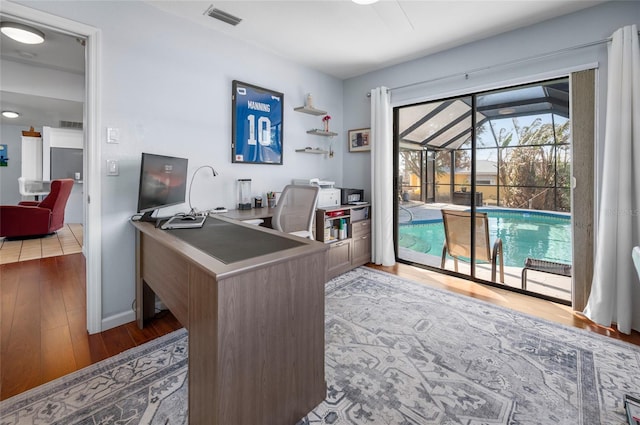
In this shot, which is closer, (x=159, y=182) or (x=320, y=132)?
(x=159, y=182)

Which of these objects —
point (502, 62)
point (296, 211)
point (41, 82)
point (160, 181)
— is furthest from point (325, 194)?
point (41, 82)

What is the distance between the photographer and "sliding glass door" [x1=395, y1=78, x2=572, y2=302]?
3100mm

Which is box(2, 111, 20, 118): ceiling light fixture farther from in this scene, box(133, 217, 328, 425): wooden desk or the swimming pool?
the swimming pool

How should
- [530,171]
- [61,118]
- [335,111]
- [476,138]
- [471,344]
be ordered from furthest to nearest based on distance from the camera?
[61,118] → [335,111] → [530,171] → [476,138] → [471,344]

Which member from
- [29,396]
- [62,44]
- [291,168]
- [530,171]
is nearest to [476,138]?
[530,171]

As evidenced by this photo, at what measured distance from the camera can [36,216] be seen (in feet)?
15.9

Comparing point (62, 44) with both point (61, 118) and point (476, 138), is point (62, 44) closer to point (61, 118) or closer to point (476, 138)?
point (61, 118)

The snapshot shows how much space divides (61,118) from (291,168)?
5145mm

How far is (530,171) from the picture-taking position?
3.34 m

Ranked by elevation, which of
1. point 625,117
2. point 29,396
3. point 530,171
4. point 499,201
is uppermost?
point 625,117

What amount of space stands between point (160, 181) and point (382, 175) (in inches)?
100

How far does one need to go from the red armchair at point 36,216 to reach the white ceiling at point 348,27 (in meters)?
2.42

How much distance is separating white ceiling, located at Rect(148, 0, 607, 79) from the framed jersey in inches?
20.4

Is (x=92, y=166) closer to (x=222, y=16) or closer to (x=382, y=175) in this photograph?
(x=222, y=16)
